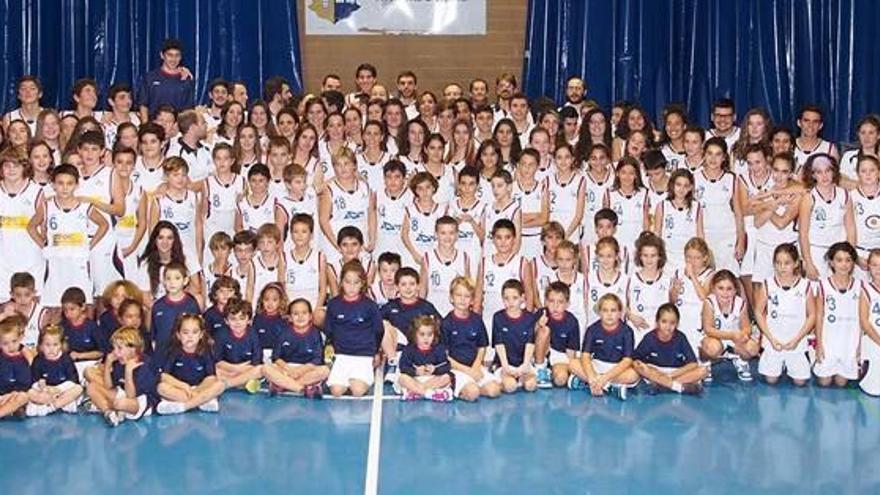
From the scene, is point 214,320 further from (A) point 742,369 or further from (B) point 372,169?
(A) point 742,369

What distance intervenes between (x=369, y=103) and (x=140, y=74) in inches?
128

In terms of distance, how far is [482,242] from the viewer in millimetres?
8977

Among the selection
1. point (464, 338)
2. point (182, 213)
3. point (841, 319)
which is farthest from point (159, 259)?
point (841, 319)

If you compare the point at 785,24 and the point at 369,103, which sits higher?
the point at 785,24

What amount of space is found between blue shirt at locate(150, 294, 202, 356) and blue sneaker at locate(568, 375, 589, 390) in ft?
7.92

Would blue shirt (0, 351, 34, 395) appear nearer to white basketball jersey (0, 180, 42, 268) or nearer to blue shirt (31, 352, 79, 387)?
blue shirt (31, 352, 79, 387)

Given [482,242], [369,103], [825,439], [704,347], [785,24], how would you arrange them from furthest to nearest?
[785,24], [369,103], [482,242], [704,347], [825,439]

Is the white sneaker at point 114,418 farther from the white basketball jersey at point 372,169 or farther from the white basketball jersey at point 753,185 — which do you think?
the white basketball jersey at point 753,185

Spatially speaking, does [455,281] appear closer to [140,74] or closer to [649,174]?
[649,174]

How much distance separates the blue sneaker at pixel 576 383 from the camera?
7934mm

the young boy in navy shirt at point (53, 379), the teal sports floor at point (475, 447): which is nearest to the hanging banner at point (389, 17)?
the teal sports floor at point (475, 447)

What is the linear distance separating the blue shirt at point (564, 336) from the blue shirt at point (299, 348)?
4.99 feet

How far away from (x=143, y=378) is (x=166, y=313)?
27.5 inches

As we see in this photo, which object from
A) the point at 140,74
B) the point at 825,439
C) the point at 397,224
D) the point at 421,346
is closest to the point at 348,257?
the point at 397,224
